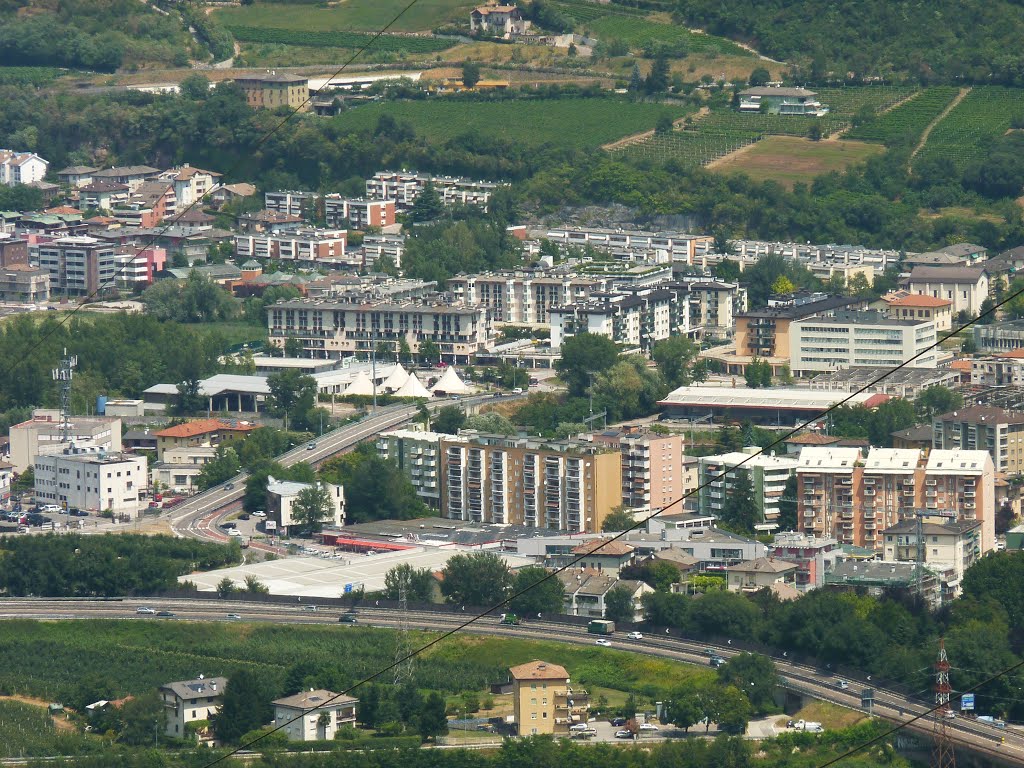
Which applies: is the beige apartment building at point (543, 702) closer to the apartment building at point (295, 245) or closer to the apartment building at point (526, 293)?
the apartment building at point (526, 293)

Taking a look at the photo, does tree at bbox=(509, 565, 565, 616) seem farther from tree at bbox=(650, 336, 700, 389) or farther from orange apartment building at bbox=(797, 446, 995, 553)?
tree at bbox=(650, 336, 700, 389)

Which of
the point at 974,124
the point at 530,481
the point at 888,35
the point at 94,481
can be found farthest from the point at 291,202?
the point at 530,481

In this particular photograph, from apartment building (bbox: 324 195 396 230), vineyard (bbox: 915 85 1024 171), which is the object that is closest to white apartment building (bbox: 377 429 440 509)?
apartment building (bbox: 324 195 396 230)

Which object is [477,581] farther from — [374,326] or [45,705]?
[374,326]

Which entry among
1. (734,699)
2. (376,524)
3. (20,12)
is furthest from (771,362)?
(20,12)

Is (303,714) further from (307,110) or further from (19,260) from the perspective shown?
(307,110)

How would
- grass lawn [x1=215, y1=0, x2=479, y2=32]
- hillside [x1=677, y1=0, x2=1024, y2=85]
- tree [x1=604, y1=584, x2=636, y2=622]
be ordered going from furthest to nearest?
grass lawn [x1=215, y1=0, x2=479, y2=32], hillside [x1=677, y1=0, x2=1024, y2=85], tree [x1=604, y1=584, x2=636, y2=622]
